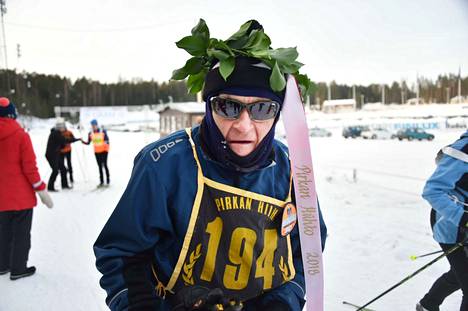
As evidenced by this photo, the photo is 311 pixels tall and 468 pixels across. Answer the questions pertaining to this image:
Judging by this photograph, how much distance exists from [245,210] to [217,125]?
32 cm

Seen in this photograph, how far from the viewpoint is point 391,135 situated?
23.5m

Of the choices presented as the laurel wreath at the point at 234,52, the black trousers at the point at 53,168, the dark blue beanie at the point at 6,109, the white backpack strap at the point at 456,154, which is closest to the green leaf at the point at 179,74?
the laurel wreath at the point at 234,52

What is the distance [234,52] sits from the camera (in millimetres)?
1307

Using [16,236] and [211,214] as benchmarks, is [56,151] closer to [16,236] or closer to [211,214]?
[16,236]

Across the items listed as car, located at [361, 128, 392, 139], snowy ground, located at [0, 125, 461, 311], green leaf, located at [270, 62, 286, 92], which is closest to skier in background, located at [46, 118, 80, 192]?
snowy ground, located at [0, 125, 461, 311]

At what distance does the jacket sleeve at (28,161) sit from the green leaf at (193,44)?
2918mm

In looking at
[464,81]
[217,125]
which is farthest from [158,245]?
[464,81]

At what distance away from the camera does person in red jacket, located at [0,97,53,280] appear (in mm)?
3479

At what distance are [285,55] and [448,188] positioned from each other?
168cm

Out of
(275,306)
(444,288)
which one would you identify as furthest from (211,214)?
(444,288)

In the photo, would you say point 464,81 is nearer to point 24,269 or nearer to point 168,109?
point 24,269

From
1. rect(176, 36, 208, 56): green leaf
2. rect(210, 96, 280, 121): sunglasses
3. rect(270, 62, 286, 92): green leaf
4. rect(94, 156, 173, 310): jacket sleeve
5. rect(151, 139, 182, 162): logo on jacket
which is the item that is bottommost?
rect(94, 156, 173, 310): jacket sleeve

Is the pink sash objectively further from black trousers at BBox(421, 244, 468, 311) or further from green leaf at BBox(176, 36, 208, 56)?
black trousers at BBox(421, 244, 468, 311)

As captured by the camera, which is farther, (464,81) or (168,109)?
(168,109)
